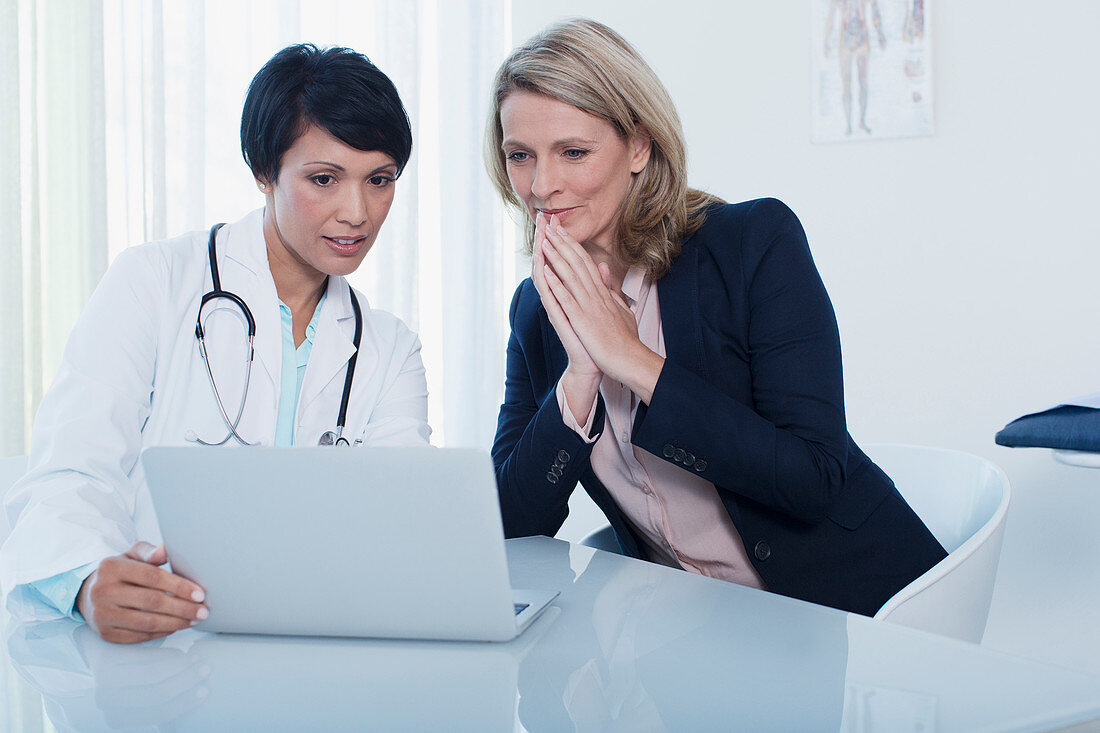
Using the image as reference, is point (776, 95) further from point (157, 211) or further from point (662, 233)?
point (157, 211)

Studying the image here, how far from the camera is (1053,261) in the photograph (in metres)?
→ 2.34

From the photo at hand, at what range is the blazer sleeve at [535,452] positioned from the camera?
1.27 metres

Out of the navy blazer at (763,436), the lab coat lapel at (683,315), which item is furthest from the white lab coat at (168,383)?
the lab coat lapel at (683,315)

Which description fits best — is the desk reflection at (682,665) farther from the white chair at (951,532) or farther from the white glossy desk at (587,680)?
the white chair at (951,532)

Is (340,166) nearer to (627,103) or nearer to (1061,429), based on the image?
(627,103)

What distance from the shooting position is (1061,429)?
1.53 meters

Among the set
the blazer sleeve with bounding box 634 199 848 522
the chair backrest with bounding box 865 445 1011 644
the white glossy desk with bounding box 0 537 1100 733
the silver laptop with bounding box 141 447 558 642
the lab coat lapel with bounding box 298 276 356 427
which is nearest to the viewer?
the white glossy desk with bounding box 0 537 1100 733

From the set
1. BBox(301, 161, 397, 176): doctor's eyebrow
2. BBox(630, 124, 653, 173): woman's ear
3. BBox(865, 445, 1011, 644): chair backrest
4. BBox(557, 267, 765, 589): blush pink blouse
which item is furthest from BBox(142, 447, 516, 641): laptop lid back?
A: BBox(630, 124, 653, 173): woman's ear

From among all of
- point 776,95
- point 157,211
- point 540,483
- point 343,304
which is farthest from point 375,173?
point 776,95

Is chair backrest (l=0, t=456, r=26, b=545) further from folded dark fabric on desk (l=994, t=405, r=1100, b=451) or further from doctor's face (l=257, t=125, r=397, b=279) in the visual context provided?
folded dark fabric on desk (l=994, t=405, r=1100, b=451)

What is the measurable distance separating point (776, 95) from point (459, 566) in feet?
7.54

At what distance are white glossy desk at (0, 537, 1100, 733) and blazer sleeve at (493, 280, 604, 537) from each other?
0.41 meters

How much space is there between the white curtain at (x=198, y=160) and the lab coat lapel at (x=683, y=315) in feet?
5.18

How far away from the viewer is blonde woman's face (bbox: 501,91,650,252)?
1.38 metres
